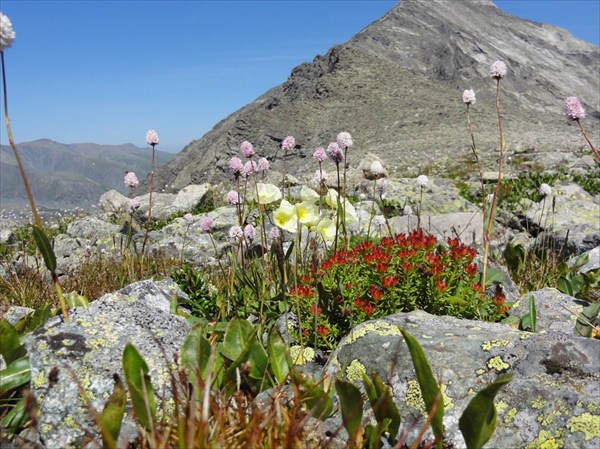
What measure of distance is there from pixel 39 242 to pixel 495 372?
7.40 ft

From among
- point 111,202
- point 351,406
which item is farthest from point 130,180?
point 111,202

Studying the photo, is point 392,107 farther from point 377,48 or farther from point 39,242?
point 39,242

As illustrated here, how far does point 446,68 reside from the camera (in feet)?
210

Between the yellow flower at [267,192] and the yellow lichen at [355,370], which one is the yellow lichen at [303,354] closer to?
the yellow lichen at [355,370]

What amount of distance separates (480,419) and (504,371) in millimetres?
532

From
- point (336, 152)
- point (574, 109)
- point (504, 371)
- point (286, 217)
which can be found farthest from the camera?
point (336, 152)

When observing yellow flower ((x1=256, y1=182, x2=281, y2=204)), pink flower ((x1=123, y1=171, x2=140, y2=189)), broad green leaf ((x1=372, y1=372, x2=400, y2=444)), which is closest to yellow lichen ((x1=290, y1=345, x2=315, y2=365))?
broad green leaf ((x1=372, y1=372, x2=400, y2=444))

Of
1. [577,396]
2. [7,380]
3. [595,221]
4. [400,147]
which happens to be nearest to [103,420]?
[7,380]

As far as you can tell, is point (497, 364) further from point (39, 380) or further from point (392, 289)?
point (39, 380)

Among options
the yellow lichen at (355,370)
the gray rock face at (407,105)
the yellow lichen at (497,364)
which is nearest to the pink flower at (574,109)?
the yellow lichen at (497,364)

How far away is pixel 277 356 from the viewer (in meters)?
2.55

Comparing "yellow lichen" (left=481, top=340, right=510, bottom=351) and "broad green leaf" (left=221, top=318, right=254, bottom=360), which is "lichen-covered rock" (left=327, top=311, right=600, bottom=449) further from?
"broad green leaf" (left=221, top=318, right=254, bottom=360)

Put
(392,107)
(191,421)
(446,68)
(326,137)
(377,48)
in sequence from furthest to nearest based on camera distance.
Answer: (446,68) → (377,48) → (392,107) → (326,137) → (191,421)

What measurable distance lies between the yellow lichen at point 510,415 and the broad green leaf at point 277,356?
0.98 m
